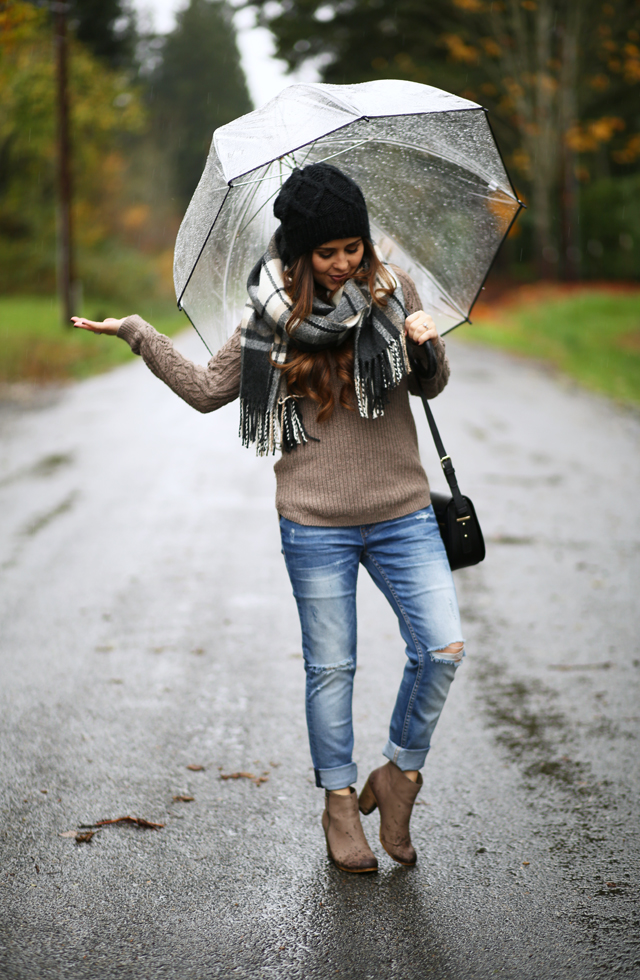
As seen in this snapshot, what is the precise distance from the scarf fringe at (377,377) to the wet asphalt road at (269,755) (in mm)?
1423

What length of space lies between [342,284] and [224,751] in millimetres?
1969

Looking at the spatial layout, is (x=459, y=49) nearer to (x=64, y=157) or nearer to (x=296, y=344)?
(x=64, y=157)

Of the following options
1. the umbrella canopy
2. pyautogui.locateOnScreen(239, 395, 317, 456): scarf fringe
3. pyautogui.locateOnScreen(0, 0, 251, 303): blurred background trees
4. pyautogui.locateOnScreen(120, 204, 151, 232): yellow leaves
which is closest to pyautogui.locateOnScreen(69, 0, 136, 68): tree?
pyautogui.locateOnScreen(0, 0, 251, 303): blurred background trees

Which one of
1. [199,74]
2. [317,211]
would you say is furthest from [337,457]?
[199,74]

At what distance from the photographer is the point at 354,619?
314cm

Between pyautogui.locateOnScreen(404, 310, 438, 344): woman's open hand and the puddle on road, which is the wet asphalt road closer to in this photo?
the puddle on road

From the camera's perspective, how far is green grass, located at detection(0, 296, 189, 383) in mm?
17500

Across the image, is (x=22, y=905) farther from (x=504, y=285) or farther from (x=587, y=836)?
(x=504, y=285)

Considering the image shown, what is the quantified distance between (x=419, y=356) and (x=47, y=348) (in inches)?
693

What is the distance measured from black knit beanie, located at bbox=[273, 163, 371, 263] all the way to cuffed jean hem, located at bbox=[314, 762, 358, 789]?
1556 mm


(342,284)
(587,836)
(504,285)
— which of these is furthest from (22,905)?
(504,285)

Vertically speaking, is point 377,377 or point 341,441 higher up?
point 377,377

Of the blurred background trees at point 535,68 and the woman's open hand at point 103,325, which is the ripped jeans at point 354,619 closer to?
the woman's open hand at point 103,325

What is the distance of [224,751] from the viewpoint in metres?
3.97
